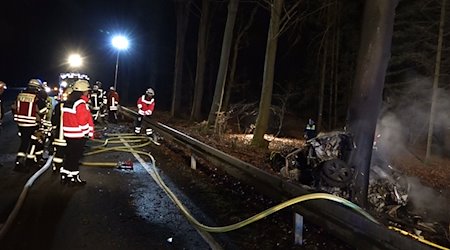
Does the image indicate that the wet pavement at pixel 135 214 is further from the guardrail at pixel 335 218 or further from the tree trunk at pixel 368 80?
the tree trunk at pixel 368 80

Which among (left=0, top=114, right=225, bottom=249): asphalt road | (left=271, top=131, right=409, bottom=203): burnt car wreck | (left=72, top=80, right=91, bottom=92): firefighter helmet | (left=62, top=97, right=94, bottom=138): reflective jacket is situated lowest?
(left=0, top=114, right=225, bottom=249): asphalt road

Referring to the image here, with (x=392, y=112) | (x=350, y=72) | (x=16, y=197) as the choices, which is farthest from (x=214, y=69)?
(x=16, y=197)

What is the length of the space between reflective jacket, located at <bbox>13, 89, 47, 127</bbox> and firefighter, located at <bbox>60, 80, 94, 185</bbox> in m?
1.65

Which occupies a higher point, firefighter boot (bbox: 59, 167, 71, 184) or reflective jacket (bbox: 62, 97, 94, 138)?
reflective jacket (bbox: 62, 97, 94, 138)

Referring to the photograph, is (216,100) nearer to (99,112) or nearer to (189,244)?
(99,112)

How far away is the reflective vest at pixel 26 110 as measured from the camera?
8656mm

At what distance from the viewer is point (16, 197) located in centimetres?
624

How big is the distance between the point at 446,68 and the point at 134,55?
28.1 metres

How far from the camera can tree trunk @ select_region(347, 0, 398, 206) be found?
25.6 feet

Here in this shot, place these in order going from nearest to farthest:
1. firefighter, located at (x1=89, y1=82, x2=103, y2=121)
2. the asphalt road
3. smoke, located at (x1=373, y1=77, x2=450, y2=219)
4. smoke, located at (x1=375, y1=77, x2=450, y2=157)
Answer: the asphalt road, firefighter, located at (x1=89, y1=82, x2=103, y2=121), smoke, located at (x1=373, y1=77, x2=450, y2=219), smoke, located at (x1=375, y1=77, x2=450, y2=157)

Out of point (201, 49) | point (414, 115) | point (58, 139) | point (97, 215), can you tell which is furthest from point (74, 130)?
point (414, 115)

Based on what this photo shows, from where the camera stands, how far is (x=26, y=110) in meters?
8.66

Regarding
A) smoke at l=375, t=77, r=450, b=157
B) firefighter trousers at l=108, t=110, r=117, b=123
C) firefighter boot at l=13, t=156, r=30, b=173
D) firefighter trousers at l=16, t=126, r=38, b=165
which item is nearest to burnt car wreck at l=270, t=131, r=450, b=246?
firefighter boot at l=13, t=156, r=30, b=173

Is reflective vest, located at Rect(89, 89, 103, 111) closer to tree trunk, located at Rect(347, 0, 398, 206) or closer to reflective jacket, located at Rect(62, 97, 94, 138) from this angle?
reflective jacket, located at Rect(62, 97, 94, 138)
